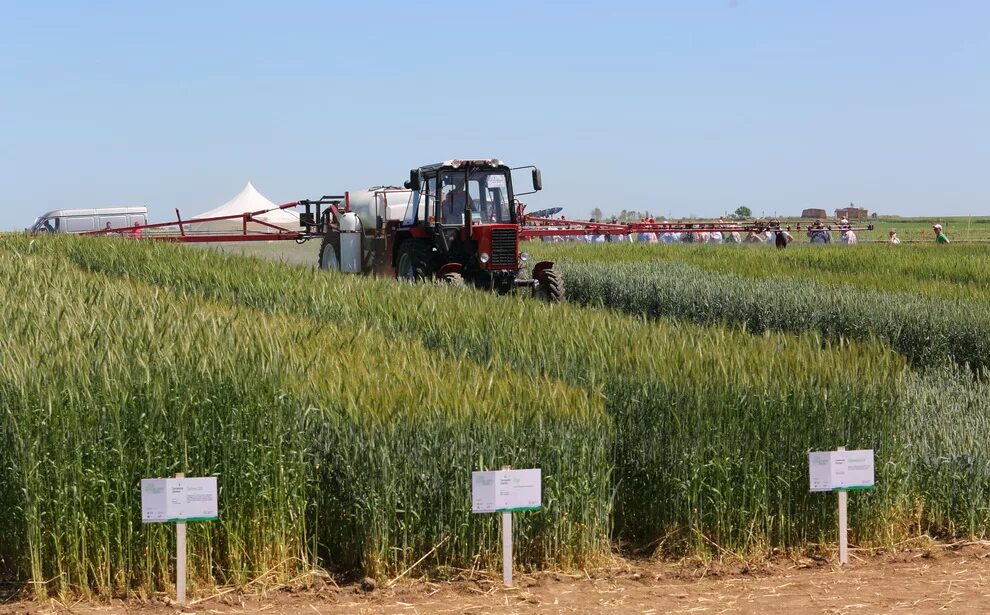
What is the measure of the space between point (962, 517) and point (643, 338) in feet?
8.23

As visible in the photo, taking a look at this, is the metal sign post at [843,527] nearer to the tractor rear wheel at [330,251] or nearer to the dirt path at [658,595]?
the dirt path at [658,595]

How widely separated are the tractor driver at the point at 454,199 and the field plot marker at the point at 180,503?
1147 centimetres

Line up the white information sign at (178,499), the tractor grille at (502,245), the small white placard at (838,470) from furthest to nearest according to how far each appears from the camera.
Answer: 1. the tractor grille at (502,245)
2. the small white placard at (838,470)
3. the white information sign at (178,499)

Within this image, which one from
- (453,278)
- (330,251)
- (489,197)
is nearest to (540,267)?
(489,197)

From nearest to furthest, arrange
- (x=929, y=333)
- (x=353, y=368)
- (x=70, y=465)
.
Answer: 1. (x=70, y=465)
2. (x=353, y=368)
3. (x=929, y=333)

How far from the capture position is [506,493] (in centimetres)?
650

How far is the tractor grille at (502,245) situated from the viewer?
56.5 ft

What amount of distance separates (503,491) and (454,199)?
11514mm

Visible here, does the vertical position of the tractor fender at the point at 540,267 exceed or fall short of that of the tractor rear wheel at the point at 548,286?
it exceeds it

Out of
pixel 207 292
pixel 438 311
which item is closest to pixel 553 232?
pixel 207 292

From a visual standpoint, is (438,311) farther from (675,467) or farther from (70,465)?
(70,465)

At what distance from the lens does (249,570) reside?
6656 millimetres

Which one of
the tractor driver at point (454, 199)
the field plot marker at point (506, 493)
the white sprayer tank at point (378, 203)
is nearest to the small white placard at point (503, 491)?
the field plot marker at point (506, 493)

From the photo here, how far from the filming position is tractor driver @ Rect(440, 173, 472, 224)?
17.6 metres
